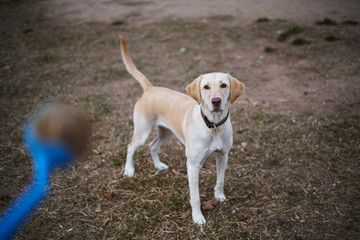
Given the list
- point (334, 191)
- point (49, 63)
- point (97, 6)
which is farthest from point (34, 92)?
point (97, 6)

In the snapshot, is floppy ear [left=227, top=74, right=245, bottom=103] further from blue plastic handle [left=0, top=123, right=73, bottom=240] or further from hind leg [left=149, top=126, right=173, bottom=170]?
blue plastic handle [left=0, top=123, right=73, bottom=240]

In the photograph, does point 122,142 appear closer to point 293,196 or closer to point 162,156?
point 162,156

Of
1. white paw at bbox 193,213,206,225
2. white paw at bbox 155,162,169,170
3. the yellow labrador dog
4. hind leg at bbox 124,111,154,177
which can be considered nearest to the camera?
the yellow labrador dog

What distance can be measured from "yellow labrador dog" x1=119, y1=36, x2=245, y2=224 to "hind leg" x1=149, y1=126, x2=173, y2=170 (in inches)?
1.7

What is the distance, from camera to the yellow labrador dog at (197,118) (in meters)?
2.65

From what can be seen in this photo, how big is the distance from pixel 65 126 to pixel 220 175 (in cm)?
319

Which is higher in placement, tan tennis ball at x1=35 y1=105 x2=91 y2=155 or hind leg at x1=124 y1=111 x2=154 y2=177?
hind leg at x1=124 y1=111 x2=154 y2=177

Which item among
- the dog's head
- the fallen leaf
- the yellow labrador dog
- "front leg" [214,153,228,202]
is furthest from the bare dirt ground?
the dog's head

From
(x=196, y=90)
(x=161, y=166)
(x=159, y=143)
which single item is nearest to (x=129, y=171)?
(x=161, y=166)

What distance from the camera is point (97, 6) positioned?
12.8 meters

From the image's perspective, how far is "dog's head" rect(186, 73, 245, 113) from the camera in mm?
2557

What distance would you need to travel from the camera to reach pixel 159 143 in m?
3.96

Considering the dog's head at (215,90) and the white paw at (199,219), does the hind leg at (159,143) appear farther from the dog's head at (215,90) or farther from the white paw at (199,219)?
the dog's head at (215,90)

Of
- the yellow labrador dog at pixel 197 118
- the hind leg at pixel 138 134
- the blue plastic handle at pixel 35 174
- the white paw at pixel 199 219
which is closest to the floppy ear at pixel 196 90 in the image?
the yellow labrador dog at pixel 197 118
